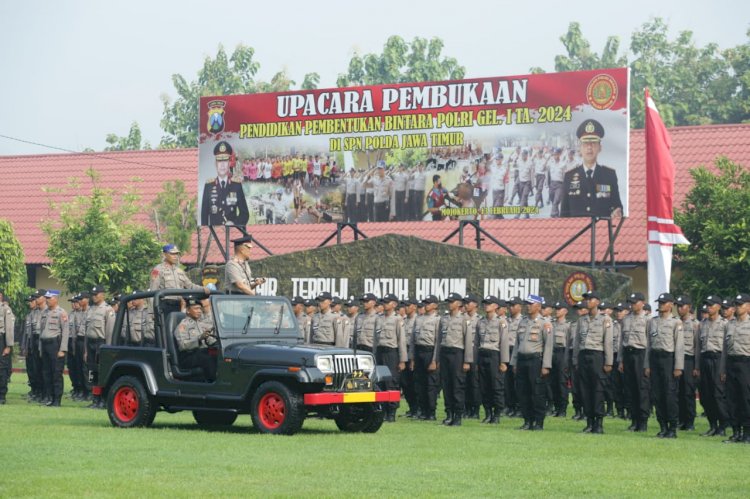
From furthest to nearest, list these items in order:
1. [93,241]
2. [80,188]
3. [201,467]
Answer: [80,188]
[93,241]
[201,467]

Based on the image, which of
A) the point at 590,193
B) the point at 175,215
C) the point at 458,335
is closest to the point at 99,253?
the point at 175,215

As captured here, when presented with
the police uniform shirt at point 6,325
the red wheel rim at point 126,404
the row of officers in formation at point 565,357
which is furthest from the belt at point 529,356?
the police uniform shirt at point 6,325

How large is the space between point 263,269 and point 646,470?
1618cm

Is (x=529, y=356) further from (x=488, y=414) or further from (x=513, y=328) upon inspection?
(x=513, y=328)

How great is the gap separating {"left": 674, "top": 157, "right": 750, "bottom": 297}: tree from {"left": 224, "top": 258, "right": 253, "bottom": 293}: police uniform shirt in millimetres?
12932

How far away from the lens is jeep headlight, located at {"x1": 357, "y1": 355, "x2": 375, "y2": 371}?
17.0m

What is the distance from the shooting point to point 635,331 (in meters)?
19.1

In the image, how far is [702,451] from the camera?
629 inches

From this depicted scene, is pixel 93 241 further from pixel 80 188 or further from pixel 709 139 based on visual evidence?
pixel 709 139

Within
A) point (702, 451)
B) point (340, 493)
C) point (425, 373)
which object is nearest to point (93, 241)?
point (425, 373)

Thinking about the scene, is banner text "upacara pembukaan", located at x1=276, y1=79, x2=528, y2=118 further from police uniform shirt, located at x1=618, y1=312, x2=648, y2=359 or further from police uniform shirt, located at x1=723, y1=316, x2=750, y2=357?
police uniform shirt, located at x1=723, y1=316, x2=750, y2=357

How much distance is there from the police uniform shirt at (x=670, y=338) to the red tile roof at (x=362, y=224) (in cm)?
1365

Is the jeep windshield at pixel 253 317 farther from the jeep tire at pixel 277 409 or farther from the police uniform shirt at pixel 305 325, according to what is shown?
the police uniform shirt at pixel 305 325

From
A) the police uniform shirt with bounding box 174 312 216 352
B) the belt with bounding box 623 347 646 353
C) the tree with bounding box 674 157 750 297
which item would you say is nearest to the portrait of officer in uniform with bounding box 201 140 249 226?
the tree with bounding box 674 157 750 297
